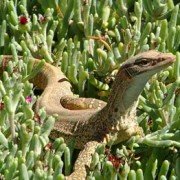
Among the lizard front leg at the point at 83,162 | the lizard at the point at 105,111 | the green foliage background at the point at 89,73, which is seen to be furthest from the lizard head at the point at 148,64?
the lizard front leg at the point at 83,162

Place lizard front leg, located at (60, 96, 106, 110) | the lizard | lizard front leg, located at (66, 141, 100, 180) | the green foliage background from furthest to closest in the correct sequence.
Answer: lizard front leg, located at (60, 96, 106, 110) < the lizard < lizard front leg, located at (66, 141, 100, 180) < the green foliage background

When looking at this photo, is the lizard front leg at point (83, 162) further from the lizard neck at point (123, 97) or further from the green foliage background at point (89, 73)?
the lizard neck at point (123, 97)

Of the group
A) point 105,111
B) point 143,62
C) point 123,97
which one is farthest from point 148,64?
point 105,111

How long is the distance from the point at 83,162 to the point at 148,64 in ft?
2.36

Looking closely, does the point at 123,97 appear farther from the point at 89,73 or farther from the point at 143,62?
the point at 89,73

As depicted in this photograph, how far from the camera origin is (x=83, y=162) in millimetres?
4355

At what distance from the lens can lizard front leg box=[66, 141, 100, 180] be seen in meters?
4.20

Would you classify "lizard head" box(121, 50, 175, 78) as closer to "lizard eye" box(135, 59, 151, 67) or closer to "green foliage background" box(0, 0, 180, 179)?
"lizard eye" box(135, 59, 151, 67)

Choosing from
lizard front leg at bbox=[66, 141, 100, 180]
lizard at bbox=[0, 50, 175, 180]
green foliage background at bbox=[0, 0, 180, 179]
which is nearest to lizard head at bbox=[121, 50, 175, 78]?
lizard at bbox=[0, 50, 175, 180]

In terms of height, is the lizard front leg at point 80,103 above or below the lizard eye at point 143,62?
below

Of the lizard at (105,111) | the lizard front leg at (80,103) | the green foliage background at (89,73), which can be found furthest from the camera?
the lizard front leg at (80,103)

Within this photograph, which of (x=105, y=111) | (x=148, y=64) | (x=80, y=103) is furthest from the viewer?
(x=80, y=103)

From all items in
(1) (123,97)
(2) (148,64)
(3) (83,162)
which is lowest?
(3) (83,162)

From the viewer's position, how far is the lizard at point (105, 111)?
4.33 metres
